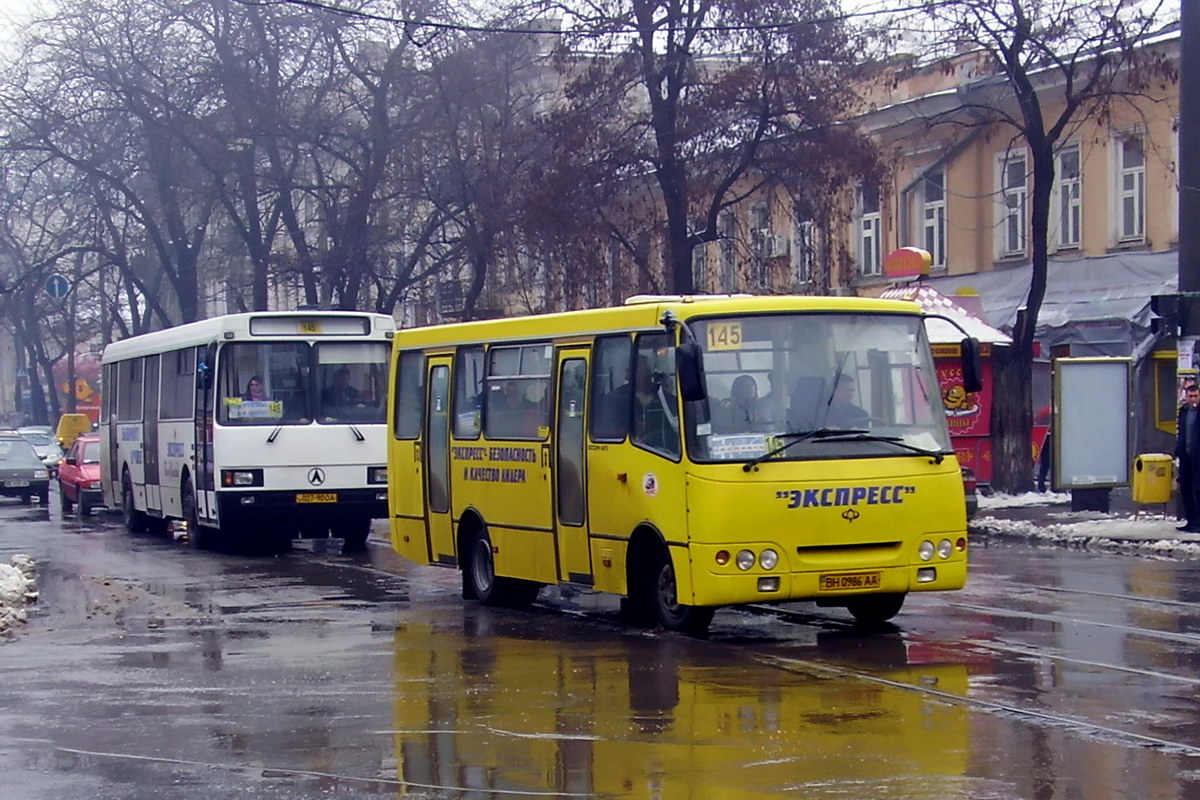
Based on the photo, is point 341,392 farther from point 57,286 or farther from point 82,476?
point 57,286

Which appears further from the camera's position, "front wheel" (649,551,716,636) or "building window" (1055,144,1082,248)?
"building window" (1055,144,1082,248)

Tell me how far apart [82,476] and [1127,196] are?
20674mm

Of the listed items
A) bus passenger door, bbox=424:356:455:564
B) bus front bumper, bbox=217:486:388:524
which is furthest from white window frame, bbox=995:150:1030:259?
bus passenger door, bbox=424:356:455:564

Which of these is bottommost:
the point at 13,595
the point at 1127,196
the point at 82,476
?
the point at 13,595

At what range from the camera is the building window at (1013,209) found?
3762cm

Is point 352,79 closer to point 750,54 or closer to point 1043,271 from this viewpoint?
point 750,54

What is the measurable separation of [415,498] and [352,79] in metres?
26.2

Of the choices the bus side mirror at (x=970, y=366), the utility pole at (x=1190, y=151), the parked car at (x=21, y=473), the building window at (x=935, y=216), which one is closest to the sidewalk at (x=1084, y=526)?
the utility pole at (x=1190, y=151)

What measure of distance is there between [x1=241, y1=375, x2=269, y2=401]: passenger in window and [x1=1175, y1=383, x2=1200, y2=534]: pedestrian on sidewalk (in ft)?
35.4

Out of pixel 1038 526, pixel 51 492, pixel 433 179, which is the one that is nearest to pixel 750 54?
pixel 1038 526

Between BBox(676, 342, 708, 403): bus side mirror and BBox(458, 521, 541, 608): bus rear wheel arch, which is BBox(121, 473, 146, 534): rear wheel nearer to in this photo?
BBox(458, 521, 541, 608): bus rear wheel arch

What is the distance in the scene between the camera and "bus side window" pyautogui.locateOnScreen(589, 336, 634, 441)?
13.5 meters

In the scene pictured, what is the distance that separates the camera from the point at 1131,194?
35.4 m

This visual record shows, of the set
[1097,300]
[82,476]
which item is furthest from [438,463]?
[82,476]
